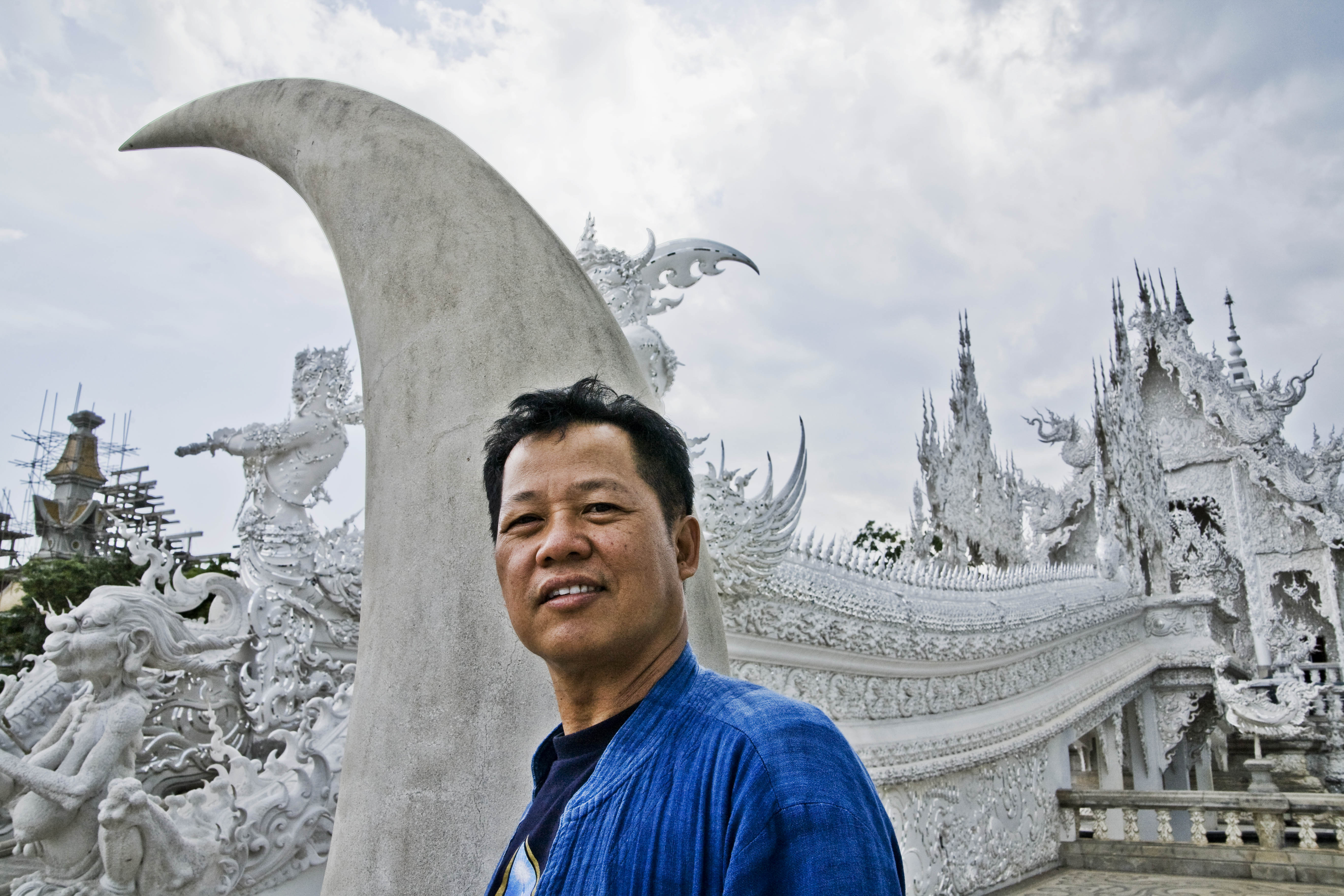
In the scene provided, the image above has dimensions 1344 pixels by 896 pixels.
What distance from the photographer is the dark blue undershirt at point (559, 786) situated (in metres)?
0.76

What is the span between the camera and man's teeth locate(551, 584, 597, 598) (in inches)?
29.0

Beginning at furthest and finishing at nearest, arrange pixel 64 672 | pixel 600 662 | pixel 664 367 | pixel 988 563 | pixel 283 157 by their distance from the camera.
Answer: pixel 988 563
pixel 664 367
pixel 64 672
pixel 283 157
pixel 600 662

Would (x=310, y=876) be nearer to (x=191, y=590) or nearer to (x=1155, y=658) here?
(x=191, y=590)

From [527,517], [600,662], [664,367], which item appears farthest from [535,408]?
[664,367]

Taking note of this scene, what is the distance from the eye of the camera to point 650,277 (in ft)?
13.3

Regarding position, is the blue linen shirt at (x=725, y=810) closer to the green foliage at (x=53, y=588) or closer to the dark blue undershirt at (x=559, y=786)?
the dark blue undershirt at (x=559, y=786)

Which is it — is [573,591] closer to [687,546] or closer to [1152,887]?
[687,546]

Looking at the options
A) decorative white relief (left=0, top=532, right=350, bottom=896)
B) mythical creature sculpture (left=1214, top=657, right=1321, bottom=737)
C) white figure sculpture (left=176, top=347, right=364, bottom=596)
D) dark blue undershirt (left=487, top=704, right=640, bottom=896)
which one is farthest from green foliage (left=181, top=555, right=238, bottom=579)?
mythical creature sculpture (left=1214, top=657, right=1321, bottom=737)

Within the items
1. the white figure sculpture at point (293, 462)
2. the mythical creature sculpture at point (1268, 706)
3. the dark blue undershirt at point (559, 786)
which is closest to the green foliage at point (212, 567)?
the white figure sculpture at point (293, 462)

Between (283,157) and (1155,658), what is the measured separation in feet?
35.6

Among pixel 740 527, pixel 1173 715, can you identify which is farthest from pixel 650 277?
pixel 1173 715

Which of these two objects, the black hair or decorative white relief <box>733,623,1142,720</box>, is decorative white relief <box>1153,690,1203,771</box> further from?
the black hair

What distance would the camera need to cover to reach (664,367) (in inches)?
158

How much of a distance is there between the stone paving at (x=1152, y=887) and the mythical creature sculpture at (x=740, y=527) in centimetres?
336
